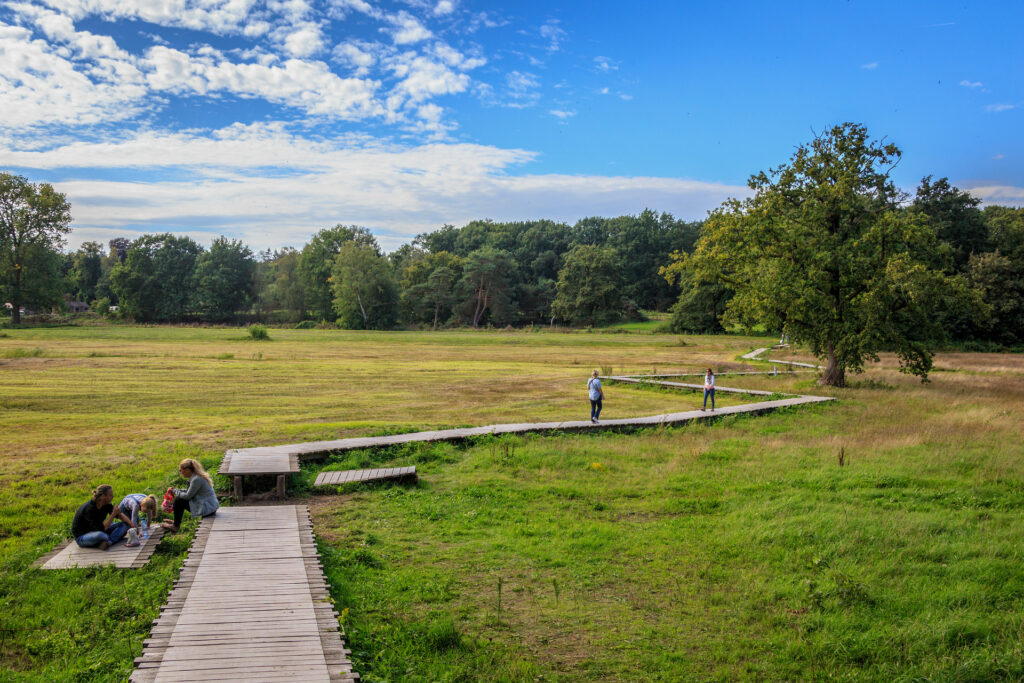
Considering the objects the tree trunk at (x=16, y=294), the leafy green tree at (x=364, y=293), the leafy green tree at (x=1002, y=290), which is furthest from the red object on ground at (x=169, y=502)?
the leafy green tree at (x=364, y=293)

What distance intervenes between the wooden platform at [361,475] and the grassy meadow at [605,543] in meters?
0.32

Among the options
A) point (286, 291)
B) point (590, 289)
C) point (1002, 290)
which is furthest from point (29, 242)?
point (1002, 290)

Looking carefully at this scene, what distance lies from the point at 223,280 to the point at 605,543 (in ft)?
359

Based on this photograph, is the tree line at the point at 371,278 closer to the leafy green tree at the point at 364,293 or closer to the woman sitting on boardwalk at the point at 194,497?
the leafy green tree at the point at 364,293

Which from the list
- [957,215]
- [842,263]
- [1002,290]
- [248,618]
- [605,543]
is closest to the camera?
[248,618]

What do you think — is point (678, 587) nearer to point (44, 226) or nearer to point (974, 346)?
point (974, 346)

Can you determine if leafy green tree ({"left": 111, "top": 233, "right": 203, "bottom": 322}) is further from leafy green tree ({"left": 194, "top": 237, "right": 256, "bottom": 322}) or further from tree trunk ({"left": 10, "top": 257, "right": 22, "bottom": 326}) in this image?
tree trunk ({"left": 10, "top": 257, "right": 22, "bottom": 326})

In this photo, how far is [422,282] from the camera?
106250 mm

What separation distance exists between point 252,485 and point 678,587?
8936mm

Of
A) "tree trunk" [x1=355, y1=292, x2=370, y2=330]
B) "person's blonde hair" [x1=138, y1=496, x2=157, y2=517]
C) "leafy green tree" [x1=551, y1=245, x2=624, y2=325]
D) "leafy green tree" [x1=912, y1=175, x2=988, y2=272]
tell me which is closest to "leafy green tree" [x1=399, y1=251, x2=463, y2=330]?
"tree trunk" [x1=355, y1=292, x2=370, y2=330]

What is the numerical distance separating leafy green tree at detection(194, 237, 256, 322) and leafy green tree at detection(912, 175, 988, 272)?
3908 inches

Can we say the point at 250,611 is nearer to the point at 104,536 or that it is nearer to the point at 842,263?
the point at 104,536

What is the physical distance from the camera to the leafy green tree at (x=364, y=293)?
97.4 meters

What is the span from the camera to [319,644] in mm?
6578
